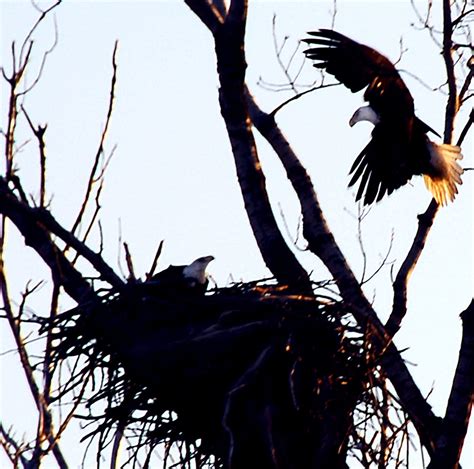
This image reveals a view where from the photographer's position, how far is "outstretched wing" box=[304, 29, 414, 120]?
25.6ft

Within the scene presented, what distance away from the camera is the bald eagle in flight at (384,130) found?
25.7 feet

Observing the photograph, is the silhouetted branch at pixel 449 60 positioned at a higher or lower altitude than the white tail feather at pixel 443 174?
lower

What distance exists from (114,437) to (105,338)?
0.40m

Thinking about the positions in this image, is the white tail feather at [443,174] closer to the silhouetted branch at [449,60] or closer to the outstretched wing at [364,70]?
the outstretched wing at [364,70]

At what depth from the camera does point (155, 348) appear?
5.38 metres

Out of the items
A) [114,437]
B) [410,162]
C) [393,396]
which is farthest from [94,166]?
[410,162]

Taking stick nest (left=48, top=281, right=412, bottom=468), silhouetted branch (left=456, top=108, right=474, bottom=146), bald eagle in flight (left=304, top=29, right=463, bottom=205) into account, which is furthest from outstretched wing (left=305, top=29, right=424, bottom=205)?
stick nest (left=48, top=281, right=412, bottom=468)

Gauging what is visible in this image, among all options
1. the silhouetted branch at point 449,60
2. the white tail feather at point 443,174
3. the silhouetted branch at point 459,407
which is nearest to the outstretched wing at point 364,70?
the white tail feather at point 443,174

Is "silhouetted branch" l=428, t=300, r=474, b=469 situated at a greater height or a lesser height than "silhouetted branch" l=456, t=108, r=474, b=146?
lesser

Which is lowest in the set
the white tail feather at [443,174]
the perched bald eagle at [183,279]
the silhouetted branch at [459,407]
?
the silhouetted branch at [459,407]

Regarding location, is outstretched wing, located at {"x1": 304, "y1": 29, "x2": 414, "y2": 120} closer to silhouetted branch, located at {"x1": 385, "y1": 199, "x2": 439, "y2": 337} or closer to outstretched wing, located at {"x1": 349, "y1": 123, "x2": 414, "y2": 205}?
outstretched wing, located at {"x1": 349, "y1": 123, "x2": 414, "y2": 205}

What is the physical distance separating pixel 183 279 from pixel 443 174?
2384mm

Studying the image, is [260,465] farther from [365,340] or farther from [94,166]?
[94,166]

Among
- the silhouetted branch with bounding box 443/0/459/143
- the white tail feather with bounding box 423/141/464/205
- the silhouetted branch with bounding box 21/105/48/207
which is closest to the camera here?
the silhouetted branch with bounding box 21/105/48/207
